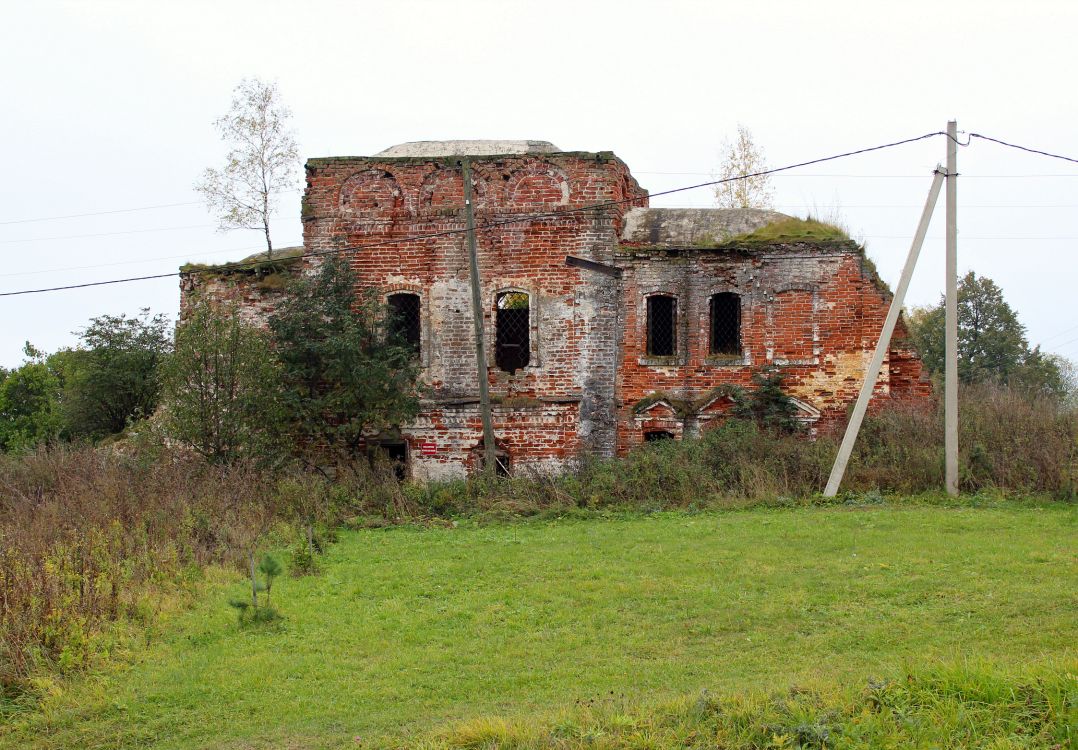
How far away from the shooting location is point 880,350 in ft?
47.2

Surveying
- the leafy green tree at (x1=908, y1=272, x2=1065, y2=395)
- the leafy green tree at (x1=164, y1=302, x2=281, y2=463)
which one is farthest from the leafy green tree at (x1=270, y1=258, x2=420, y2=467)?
the leafy green tree at (x1=908, y1=272, x2=1065, y2=395)

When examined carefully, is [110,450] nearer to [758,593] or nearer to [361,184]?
[361,184]

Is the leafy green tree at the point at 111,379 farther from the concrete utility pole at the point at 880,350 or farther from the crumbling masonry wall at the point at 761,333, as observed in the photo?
the concrete utility pole at the point at 880,350

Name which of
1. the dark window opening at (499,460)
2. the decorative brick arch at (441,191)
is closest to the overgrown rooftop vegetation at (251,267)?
the decorative brick arch at (441,191)

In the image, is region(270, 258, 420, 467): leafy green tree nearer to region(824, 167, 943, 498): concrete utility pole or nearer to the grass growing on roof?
the grass growing on roof

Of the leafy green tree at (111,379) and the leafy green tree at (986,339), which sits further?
the leafy green tree at (986,339)

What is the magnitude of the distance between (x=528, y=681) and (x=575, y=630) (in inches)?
49.6

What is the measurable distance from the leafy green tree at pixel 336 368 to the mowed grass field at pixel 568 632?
16.3ft

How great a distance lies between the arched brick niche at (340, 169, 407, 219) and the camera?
1911 centimetres

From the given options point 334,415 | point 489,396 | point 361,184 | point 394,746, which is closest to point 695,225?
point 489,396

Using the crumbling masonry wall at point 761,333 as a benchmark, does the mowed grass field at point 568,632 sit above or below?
below

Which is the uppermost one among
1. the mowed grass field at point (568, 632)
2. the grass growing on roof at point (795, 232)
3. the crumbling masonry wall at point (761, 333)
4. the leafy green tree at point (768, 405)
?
the grass growing on roof at point (795, 232)

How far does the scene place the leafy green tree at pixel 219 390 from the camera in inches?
628

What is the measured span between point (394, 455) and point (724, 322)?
6810 millimetres
